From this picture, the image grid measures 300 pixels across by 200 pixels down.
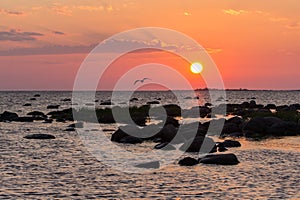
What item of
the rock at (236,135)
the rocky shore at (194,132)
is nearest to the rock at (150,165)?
the rocky shore at (194,132)

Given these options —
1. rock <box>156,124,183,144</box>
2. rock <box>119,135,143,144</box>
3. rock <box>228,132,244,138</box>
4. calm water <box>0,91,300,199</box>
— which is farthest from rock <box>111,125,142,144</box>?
rock <box>228,132,244,138</box>

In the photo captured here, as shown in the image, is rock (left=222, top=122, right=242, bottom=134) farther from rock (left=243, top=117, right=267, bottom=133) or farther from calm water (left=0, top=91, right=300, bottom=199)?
calm water (left=0, top=91, right=300, bottom=199)

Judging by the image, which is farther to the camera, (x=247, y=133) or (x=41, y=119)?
(x=41, y=119)

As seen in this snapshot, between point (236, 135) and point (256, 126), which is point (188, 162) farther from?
point (256, 126)

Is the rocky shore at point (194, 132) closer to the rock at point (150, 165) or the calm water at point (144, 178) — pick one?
the rock at point (150, 165)

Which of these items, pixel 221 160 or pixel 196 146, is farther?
pixel 196 146

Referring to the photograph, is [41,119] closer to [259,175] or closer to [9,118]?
[9,118]

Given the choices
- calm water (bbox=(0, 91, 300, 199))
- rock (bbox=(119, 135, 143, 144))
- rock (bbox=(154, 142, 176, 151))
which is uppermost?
rock (bbox=(119, 135, 143, 144))

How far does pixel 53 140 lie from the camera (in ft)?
150

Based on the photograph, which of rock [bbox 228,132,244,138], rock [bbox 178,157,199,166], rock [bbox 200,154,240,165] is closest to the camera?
rock [bbox 178,157,199,166]

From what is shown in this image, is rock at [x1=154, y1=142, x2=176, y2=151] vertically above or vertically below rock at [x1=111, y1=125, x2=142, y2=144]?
below

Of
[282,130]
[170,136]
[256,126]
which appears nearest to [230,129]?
[256,126]

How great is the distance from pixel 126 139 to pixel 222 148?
9.61 metres

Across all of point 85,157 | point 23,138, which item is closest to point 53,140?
point 23,138
